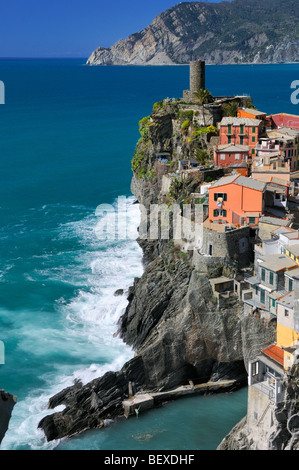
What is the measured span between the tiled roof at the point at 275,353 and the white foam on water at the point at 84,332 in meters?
12.6

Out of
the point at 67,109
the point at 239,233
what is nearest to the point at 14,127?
the point at 67,109

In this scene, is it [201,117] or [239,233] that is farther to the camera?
[201,117]

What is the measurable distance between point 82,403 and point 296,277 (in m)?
15.5

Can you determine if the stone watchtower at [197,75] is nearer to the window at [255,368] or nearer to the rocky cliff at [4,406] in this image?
the window at [255,368]

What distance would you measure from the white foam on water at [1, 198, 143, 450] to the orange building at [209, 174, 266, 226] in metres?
11.8

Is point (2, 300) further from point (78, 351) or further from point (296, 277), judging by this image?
point (296, 277)

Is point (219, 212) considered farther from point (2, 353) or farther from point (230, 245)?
point (2, 353)

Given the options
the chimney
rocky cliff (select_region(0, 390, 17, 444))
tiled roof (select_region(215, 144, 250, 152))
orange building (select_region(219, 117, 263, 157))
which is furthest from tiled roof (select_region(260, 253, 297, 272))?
orange building (select_region(219, 117, 263, 157))

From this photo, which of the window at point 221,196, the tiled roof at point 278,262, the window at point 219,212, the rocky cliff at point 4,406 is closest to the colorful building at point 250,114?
the window at point 221,196

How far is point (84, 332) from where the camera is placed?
51.0m

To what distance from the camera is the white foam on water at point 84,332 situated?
40900mm

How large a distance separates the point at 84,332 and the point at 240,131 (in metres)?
24.6


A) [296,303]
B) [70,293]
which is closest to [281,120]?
[70,293]

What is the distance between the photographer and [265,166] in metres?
53.8
